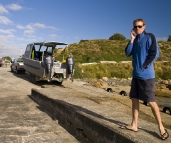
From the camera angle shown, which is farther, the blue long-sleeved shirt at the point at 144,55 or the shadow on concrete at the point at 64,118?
the shadow on concrete at the point at 64,118

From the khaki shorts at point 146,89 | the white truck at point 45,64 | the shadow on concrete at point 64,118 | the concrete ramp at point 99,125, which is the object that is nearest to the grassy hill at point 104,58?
the white truck at point 45,64

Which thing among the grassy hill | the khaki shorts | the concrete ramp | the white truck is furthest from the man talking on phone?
the grassy hill

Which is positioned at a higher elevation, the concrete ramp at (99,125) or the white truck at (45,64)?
the white truck at (45,64)

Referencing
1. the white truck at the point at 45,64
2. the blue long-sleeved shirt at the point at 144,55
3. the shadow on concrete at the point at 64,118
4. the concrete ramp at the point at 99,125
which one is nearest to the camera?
the concrete ramp at the point at 99,125

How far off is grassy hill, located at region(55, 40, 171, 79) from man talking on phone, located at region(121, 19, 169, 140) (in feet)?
38.3

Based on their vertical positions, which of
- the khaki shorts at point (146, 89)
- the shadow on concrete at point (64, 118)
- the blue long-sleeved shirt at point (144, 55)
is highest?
the blue long-sleeved shirt at point (144, 55)

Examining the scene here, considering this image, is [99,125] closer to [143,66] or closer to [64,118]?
[143,66]

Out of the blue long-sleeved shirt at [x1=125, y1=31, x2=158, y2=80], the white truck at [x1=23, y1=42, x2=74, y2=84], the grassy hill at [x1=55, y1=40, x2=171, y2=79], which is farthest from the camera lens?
the grassy hill at [x1=55, y1=40, x2=171, y2=79]

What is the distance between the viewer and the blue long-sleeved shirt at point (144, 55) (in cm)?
373

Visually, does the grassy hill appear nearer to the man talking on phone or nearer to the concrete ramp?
the concrete ramp

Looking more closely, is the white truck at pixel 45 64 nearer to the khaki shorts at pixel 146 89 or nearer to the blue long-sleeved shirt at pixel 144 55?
the blue long-sleeved shirt at pixel 144 55

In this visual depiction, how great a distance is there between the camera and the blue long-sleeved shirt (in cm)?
373

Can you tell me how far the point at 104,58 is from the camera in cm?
6072

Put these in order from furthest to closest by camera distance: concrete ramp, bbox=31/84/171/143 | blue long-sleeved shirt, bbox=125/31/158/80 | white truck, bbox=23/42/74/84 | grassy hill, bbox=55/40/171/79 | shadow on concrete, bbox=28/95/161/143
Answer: grassy hill, bbox=55/40/171/79, white truck, bbox=23/42/74/84, shadow on concrete, bbox=28/95/161/143, blue long-sleeved shirt, bbox=125/31/158/80, concrete ramp, bbox=31/84/171/143
